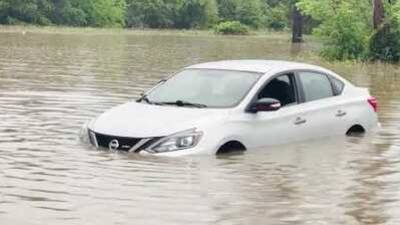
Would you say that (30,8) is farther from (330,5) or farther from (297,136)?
(297,136)

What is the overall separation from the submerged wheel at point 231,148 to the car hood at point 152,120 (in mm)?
339

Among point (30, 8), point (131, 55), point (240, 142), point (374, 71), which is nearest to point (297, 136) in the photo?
point (240, 142)

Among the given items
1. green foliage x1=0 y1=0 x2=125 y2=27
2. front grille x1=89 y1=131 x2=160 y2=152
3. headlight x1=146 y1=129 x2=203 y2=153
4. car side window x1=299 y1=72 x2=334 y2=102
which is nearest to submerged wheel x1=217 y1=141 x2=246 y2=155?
headlight x1=146 y1=129 x2=203 y2=153

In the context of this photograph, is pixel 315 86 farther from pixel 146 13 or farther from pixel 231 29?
pixel 146 13

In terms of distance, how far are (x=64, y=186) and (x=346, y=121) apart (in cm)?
505

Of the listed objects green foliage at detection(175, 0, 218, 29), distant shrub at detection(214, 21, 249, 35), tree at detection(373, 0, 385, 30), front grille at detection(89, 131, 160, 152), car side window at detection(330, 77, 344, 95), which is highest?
car side window at detection(330, 77, 344, 95)

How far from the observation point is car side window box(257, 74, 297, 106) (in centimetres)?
1147

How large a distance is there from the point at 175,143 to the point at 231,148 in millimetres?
844

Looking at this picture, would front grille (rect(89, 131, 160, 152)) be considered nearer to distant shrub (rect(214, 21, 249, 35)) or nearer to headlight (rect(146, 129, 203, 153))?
headlight (rect(146, 129, 203, 153))

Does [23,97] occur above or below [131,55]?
above

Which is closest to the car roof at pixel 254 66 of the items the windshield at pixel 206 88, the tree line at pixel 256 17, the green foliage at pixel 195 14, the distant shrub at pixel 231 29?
the windshield at pixel 206 88

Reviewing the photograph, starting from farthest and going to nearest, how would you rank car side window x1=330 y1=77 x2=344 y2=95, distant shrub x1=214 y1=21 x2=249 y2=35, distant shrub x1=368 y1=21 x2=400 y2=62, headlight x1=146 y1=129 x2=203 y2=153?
distant shrub x1=214 y1=21 x2=249 y2=35, distant shrub x1=368 y1=21 x2=400 y2=62, car side window x1=330 y1=77 x2=344 y2=95, headlight x1=146 y1=129 x2=203 y2=153

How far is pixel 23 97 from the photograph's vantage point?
17031mm

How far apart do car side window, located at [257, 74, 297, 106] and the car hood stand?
3.14 feet
